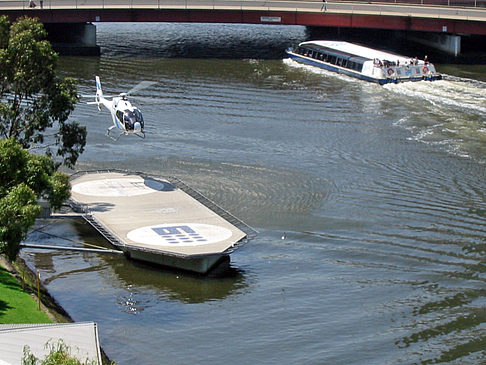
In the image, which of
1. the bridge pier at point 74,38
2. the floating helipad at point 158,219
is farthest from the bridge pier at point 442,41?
the floating helipad at point 158,219

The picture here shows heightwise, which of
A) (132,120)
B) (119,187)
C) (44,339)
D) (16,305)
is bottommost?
(16,305)

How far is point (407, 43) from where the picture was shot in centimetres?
11431

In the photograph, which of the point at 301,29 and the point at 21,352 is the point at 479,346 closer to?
the point at 21,352

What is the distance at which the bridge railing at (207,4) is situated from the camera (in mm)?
101812

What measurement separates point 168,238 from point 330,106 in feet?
131

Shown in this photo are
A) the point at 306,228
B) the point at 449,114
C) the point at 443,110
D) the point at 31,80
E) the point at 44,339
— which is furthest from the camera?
the point at 443,110

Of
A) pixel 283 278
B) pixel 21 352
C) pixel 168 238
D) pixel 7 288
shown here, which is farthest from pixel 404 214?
pixel 21 352

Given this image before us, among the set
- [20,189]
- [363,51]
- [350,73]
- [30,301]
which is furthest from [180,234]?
[363,51]

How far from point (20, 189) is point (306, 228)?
1947 centimetres

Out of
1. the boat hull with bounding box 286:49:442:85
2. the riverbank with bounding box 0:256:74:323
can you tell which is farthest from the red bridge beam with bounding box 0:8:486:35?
the riverbank with bounding box 0:256:74:323

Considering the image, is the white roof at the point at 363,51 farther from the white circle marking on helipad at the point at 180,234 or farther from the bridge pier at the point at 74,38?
the white circle marking on helipad at the point at 180,234

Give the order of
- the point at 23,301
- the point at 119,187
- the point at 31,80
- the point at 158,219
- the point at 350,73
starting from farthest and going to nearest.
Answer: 1. the point at 350,73
2. the point at 119,187
3. the point at 31,80
4. the point at 158,219
5. the point at 23,301

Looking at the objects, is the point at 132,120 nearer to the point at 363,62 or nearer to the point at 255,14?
the point at 363,62

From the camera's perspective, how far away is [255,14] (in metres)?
104
